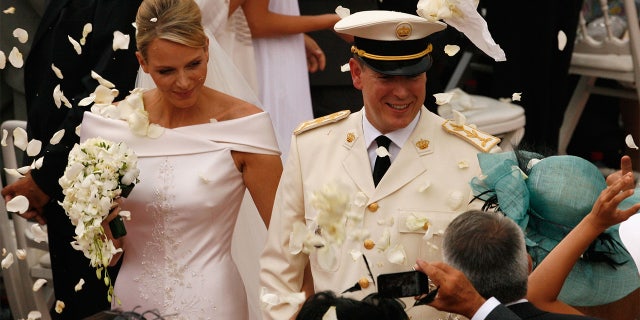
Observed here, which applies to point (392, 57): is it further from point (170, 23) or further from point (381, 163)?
point (170, 23)

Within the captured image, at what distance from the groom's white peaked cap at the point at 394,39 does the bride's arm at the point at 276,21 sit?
135 centimetres

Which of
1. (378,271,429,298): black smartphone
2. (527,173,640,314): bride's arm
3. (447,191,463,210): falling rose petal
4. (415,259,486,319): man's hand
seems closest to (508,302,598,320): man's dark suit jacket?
(415,259,486,319): man's hand

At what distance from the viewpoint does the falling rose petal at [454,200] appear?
3.50 meters

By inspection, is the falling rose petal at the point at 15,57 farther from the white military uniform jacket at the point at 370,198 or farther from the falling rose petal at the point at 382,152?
the falling rose petal at the point at 382,152

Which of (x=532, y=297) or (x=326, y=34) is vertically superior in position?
(x=532, y=297)

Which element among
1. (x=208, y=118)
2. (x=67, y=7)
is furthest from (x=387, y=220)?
(x=67, y=7)

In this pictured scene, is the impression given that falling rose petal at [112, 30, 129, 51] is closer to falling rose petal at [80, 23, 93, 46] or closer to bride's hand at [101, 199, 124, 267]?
falling rose petal at [80, 23, 93, 46]

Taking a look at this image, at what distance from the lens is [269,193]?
4.03m

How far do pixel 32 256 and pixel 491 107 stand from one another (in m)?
2.40

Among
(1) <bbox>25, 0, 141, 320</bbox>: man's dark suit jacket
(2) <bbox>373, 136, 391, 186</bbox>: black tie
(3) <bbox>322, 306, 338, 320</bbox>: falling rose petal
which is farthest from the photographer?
(1) <bbox>25, 0, 141, 320</bbox>: man's dark suit jacket

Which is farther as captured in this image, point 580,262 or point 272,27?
point 272,27

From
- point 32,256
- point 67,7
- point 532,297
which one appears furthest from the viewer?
point 32,256

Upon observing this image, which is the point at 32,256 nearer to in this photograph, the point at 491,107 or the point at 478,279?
the point at 491,107

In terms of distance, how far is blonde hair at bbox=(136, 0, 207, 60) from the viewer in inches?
155
